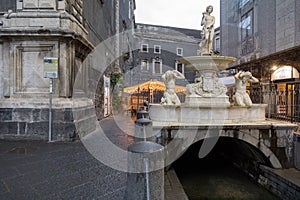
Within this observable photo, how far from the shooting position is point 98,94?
33.8 ft

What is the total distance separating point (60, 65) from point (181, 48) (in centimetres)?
3030

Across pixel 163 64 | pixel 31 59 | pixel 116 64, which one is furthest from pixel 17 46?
pixel 163 64

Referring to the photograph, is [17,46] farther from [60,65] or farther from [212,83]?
[212,83]

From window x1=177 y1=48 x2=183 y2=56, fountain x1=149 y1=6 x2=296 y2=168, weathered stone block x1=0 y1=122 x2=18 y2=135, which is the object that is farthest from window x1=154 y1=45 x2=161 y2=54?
weathered stone block x1=0 y1=122 x2=18 y2=135

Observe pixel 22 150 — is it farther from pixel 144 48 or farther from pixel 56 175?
pixel 144 48

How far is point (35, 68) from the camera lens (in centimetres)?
544

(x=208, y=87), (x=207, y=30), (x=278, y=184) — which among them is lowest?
(x=278, y=184)

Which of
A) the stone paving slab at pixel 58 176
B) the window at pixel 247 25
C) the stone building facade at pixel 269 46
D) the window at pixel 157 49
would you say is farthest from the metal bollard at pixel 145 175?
the window at pixel 157 49

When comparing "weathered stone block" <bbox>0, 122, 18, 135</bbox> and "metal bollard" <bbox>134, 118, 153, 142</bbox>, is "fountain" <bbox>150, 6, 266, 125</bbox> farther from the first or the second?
"weathered stone block" <bbox>0, 122, 18, 135</bbox>

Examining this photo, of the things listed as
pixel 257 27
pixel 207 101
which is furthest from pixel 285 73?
pixel 207 101

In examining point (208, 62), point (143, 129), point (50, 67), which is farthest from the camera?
point (208, 62)

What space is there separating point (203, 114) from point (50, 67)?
407cm

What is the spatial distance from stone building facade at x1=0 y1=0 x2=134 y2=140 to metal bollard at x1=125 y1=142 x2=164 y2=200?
3.56 meters

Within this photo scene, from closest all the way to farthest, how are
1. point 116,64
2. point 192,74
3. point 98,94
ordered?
point 98,94
point 116,64
point 192,74
